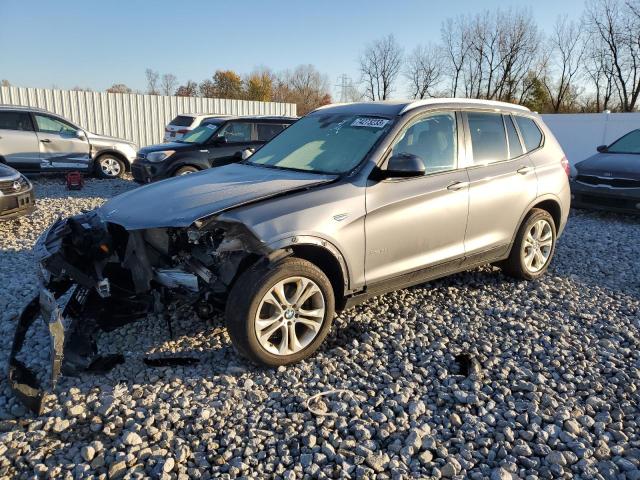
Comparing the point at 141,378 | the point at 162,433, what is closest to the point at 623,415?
the point at 162,433

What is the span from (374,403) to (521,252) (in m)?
2.86

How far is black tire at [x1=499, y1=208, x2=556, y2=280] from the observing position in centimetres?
518

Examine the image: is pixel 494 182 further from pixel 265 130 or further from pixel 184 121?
pixel 184 121

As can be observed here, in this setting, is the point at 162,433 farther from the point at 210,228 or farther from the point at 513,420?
the point at 513,420

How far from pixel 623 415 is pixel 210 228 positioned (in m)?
2.90

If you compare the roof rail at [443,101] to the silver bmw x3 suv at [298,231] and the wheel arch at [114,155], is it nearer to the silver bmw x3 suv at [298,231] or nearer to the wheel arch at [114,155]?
the silver bmw x3 suv at [298,231]

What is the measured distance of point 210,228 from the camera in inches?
137

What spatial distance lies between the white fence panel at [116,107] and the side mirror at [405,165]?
A: 56.6 feet

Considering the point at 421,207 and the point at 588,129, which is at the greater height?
the point at 588,129

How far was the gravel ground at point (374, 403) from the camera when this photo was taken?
263cm

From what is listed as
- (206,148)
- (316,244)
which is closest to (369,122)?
(316,244)

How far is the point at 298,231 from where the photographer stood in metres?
3.46

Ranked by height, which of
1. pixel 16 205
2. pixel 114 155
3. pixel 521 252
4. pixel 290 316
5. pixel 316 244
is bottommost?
pixel 290 316

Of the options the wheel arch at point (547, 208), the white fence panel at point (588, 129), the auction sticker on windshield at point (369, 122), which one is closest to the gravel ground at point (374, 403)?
the wheel arch at point (547, 208)
